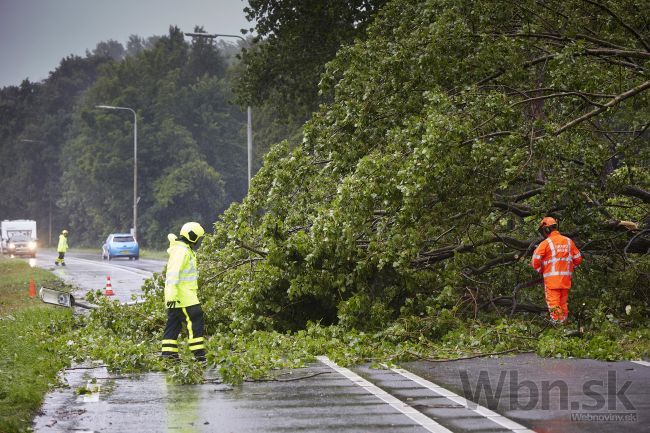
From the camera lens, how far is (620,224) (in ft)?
46.4

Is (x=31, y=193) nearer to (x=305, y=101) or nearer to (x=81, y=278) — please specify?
(x=81, y=278)

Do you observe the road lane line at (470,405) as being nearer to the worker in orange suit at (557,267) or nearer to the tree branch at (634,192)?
the worker in orange suit at (557,267)

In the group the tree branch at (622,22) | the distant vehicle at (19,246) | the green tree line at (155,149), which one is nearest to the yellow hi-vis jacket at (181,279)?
the tree branch at (622,22)

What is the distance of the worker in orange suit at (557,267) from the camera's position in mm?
12578

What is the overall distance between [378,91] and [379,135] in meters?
0.68

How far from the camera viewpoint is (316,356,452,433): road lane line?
7.34m

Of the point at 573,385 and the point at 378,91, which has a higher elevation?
the point at 378,91

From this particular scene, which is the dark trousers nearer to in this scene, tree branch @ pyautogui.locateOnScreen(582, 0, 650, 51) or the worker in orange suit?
the worker in orange suit

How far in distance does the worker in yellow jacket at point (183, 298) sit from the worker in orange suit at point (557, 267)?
14.5 ft

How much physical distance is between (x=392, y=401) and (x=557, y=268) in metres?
4.83

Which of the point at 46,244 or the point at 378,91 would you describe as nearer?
the point at 378,91

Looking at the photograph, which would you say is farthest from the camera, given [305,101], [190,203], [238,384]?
[190,203]

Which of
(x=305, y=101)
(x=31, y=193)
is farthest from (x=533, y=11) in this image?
(x=31, y=193)

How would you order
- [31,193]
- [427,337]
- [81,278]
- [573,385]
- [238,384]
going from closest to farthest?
[573,385], [238,384], [427,337], [81,278], [31,193]
